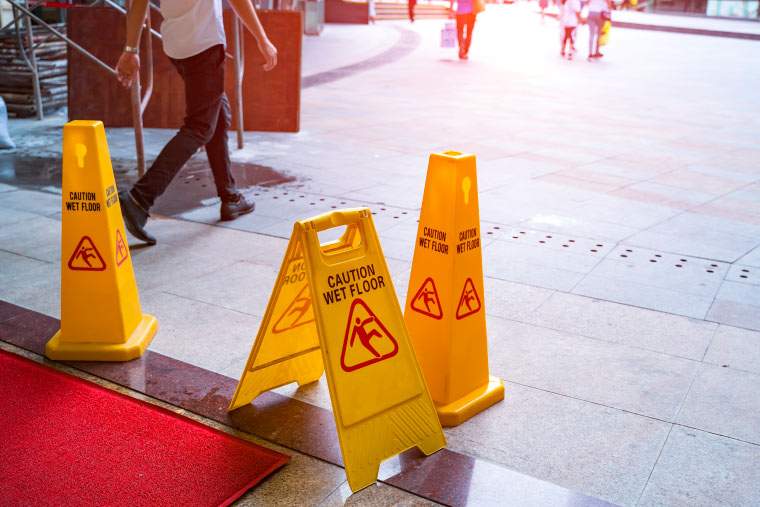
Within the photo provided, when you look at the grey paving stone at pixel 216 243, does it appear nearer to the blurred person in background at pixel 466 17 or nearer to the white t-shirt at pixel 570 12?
the blurred person in background at pixel 466 17

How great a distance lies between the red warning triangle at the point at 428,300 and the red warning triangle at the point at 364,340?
0.94 feet

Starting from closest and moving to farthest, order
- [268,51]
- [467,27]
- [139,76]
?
[268,51] < [139,76] < [467,27]

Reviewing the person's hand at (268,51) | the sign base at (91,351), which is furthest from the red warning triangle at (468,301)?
the person's hand at (268,51)

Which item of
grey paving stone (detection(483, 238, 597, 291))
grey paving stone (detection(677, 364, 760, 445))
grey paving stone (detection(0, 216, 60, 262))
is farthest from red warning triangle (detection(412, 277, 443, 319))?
grey paving stone (detection(0, 216, 60, 262))

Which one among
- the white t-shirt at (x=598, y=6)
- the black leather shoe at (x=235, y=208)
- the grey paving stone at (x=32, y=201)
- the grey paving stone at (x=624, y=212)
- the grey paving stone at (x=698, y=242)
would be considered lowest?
the grey paving stone at (x=698, y=242)

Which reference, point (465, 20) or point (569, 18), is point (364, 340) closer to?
point (465, 20)

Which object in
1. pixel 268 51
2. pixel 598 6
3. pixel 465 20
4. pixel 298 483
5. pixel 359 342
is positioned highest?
pixel 598 6

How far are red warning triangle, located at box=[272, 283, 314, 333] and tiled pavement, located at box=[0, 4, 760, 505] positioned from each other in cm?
33

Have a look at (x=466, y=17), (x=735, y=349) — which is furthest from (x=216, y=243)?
(x=466, y=17)

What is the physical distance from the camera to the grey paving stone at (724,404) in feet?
10.1

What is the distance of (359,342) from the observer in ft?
9.04

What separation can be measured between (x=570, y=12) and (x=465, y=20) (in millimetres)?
2647

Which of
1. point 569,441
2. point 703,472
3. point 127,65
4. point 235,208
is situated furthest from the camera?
point 235,208

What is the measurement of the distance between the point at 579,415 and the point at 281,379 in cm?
114
